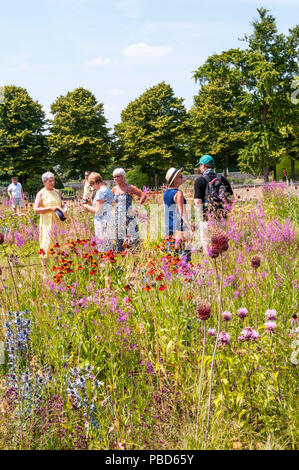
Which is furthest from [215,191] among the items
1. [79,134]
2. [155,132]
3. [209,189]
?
[155,132]

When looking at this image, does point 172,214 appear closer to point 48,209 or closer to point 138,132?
point 48,209

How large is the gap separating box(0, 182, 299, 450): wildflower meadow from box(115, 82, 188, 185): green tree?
36538 mm

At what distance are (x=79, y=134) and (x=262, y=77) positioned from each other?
1992 cm

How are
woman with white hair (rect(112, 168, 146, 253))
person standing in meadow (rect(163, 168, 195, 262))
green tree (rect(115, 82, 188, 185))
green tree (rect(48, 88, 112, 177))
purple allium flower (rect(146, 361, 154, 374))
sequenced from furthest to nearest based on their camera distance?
1. green tree (rect(115, 82, 188, 185))
2. green tree (rect(48, 88, 112, 177))
3. woman with white hair (rect(112, 168, 146, 253))
4. person standing in meadow (rect(163, 168, 195, 262))
5. purple allium flower (rect(146, 361, 154, 374))

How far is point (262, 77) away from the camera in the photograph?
2523 centimetres

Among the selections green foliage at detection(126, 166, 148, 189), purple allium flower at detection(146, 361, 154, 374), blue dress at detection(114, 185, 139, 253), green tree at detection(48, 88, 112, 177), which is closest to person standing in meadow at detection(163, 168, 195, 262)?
blue dress at detection(114, 185, 139, 253)

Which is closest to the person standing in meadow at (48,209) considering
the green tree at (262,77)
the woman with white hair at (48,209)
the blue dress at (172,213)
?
the woman with white hair at (48,209)

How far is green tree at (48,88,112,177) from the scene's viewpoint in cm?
3962

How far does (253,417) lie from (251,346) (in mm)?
479

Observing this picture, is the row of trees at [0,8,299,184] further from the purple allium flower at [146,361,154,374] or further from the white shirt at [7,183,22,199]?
the purple allium flower at [146,361,154,374]

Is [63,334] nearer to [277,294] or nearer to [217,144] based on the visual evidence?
[277,294]

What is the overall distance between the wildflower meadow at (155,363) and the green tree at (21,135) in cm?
3356

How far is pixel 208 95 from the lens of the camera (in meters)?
43.3

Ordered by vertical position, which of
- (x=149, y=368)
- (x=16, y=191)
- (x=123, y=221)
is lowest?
(x=149, y=368)
